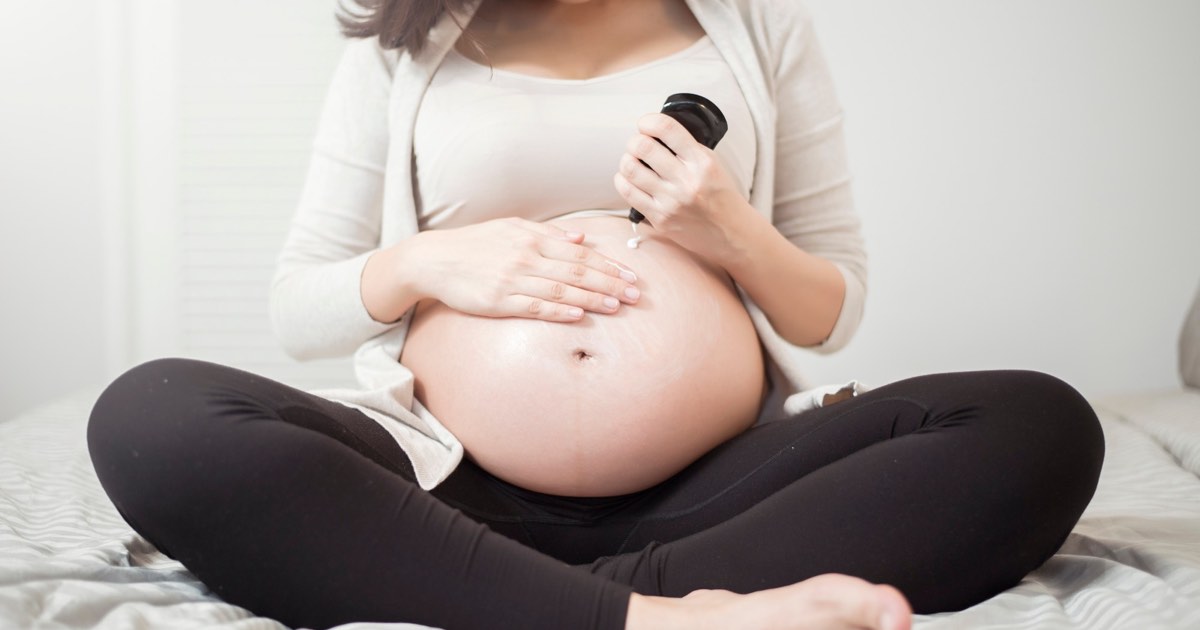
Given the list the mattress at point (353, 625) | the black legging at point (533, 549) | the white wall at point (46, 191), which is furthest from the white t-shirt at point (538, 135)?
the white wall at point (46, 191)

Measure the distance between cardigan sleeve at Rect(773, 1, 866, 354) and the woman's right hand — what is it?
36 cm

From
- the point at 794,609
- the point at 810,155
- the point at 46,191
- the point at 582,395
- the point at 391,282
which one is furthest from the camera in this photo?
the point at 46,191

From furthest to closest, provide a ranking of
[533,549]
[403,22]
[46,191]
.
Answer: [46,191], [403,22], [533,549]

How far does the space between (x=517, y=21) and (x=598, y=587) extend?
0.75 meters

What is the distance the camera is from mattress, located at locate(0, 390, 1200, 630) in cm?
72

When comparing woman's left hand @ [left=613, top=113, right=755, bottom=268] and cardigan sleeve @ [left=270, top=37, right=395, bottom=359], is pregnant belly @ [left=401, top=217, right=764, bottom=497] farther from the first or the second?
cardigan sleeve @ [left=270, top=37, right=395, bottom=359]

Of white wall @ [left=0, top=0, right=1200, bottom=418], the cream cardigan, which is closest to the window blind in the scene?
white wall @ [left=0, top=0, right=1200, bottom=418]

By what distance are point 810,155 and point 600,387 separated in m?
0.48

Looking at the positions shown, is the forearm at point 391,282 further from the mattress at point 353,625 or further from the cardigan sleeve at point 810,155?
the cardigan sleeve at point 810,155

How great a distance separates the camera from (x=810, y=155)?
48.7 inches

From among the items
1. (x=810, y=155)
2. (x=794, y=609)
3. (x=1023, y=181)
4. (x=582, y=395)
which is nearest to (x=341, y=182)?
(x=582, y=395)

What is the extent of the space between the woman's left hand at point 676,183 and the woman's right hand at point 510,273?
0.07 metres

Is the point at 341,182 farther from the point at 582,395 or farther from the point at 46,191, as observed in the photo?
the point at 46,191

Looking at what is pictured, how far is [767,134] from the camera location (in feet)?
3.81
